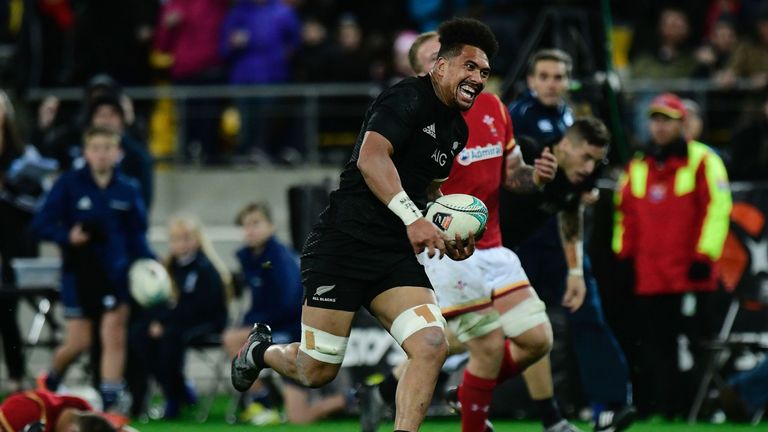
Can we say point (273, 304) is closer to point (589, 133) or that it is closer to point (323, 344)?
point (589, 133)

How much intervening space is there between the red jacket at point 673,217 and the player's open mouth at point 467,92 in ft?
17.3

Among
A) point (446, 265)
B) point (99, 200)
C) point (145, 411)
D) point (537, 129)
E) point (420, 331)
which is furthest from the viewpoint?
point (145, 411)

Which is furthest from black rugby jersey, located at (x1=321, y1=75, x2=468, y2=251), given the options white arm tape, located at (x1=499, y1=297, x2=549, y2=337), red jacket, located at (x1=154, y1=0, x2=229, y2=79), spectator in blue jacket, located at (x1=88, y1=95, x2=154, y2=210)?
red jacket, located at (x1=154, y1=0, x2=229, y2=79)

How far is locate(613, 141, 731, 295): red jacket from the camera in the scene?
13234mm

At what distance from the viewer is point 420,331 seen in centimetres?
818

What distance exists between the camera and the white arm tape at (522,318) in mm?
9695

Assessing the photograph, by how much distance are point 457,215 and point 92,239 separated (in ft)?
19.2

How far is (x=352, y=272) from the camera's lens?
8406mm

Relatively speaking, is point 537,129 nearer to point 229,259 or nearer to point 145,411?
point 145,411

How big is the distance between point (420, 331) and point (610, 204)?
585 cm

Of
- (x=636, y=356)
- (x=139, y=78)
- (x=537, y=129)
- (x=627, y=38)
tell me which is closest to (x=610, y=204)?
(x=636, y=356)

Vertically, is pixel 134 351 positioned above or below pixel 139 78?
below

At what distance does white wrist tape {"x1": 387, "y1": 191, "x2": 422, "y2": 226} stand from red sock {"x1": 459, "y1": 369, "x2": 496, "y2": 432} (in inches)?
75.0

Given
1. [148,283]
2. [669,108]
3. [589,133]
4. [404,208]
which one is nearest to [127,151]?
[148,283]
